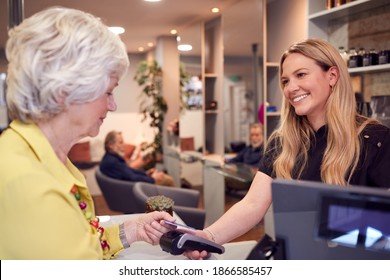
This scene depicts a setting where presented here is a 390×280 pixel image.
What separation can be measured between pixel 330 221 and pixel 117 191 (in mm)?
2588

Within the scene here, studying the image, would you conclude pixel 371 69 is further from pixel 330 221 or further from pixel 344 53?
pixel 330 221

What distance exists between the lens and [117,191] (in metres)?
3.05

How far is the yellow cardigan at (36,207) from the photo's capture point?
2.03 ft

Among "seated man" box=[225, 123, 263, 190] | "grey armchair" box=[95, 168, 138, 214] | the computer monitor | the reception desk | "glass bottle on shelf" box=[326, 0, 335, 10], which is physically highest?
"glass bottle on shelf" box=[326, 0, 335, 10]

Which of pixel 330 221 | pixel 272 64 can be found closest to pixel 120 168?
pixel 272 64

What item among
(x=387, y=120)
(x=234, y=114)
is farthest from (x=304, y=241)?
(x=234, y=114)

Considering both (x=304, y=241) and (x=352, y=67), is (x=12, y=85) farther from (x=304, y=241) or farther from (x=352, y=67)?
(x=352, y=67)

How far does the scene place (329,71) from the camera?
3.82 ft

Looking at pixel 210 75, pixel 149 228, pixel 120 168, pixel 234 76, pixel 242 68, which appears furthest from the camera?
pixel 210 75

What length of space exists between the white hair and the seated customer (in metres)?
1.96

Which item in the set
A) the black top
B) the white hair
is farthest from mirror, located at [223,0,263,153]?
the white hair

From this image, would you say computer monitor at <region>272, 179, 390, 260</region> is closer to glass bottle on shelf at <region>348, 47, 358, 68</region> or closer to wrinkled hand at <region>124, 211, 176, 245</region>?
wrinkled hand at <region>124, 211, 176, 245</region>

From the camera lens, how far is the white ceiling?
172 centimetres

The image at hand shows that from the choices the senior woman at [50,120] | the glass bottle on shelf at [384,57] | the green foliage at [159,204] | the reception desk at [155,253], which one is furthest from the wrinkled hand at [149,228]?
the glass bottle on shelf at [384,57]
